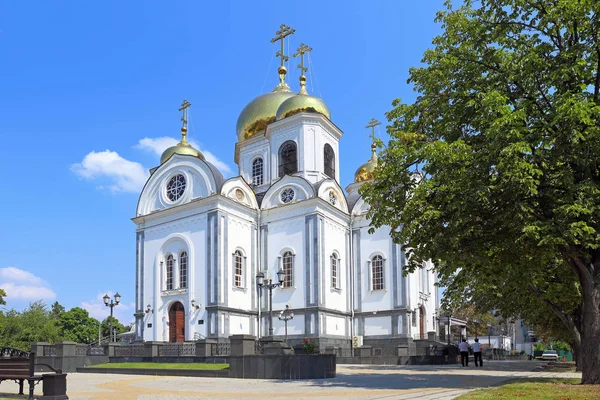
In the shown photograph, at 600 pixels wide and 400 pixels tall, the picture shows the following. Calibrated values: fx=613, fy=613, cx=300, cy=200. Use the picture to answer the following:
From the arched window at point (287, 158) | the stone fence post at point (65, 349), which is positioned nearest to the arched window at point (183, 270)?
the stone fence post at point (65, 349)

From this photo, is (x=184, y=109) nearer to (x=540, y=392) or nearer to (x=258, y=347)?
(x=258, y=347)

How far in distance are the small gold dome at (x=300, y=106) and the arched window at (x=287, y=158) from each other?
1.87 meters

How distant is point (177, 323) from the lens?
33.3 metres

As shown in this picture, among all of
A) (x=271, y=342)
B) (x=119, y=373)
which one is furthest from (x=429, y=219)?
(x=119, y=373)

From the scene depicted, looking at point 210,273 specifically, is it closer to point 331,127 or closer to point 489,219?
point 331,127

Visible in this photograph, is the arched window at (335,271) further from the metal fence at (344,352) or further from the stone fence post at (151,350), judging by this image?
the stone fence post at (151,350)

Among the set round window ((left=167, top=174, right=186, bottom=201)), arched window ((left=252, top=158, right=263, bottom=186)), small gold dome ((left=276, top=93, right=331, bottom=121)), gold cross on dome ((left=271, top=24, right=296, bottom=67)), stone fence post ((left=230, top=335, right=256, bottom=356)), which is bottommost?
stone fence post ((left=230, top=335, right=256, bottom=356))

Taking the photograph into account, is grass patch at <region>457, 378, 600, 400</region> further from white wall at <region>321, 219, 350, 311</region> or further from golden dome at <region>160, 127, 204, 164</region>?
golden dome at <region>160, 127, 204, 164</region>

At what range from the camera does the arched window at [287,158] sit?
38.8m

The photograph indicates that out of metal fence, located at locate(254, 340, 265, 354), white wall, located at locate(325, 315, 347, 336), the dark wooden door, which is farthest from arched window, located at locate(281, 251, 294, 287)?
metal fence, located at locate(254, 340, 265, 354)

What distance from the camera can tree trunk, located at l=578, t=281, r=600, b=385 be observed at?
1340cm

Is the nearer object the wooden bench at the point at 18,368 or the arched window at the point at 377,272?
the wooden bench at the point at 18,368

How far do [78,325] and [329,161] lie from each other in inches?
1723

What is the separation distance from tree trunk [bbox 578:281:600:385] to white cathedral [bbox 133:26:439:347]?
65.0 ft
